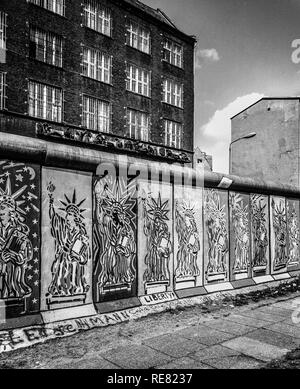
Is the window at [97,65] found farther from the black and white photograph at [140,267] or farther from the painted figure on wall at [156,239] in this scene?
the painted figure on wall at [156,239]

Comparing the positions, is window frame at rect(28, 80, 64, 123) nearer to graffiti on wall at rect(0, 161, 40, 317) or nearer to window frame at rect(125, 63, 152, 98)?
window frame at rect(125, 63, 152, 98)

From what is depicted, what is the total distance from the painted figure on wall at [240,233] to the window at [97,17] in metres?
17.0

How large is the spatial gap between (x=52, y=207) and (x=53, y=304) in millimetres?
1243

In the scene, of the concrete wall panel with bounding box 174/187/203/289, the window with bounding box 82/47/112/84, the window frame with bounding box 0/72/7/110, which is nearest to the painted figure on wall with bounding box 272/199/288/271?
the concrete wall panel with bounding box 174/187/203/289

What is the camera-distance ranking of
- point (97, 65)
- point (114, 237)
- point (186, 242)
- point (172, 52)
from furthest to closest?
1. point (172, 52)
2. point (97, 65)
3. point (186, 242)
4. point (114, 237)

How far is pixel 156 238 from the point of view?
19.4 feet

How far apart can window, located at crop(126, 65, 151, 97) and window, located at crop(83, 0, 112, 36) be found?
2.64 m

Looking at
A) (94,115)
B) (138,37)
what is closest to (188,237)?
(94,115)

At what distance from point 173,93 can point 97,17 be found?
7.21 m

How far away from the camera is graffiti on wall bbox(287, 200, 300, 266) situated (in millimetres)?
9570

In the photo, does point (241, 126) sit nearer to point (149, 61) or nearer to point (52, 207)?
point (149, 61)

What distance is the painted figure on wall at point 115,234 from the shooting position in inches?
201

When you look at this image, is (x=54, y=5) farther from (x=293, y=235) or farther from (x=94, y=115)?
(x=293, y=235)

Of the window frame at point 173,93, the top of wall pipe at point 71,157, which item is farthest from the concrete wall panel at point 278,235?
the window frame at point 173,93
